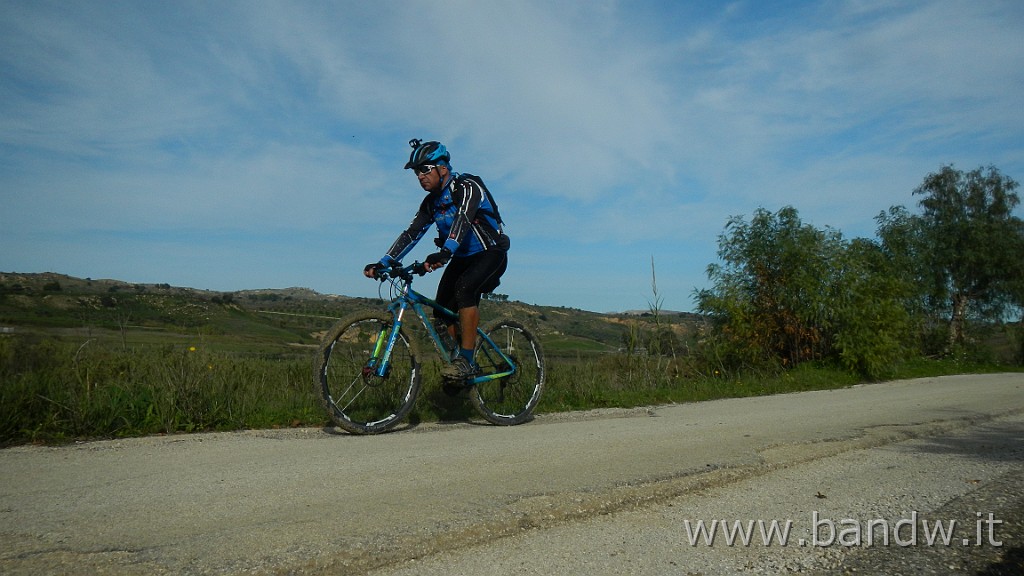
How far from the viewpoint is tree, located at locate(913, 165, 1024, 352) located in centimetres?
3884

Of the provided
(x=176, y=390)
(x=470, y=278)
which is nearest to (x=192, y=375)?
(x=176, y=390)

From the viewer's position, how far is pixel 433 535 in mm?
3008

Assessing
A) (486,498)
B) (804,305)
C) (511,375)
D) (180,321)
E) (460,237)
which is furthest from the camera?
(804,305)

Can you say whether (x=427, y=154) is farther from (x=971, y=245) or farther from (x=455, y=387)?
(x=971, y=245)

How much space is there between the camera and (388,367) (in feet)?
20.1

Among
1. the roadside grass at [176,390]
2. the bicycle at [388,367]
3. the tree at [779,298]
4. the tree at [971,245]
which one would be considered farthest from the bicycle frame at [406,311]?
the tree at [971,245]

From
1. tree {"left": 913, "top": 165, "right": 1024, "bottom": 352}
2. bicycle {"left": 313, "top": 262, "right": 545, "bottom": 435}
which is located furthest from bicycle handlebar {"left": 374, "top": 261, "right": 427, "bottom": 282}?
tree {"left": 913, "top": 165, "right": 1024, "bottom": 352}

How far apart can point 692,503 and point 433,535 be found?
1.53 m

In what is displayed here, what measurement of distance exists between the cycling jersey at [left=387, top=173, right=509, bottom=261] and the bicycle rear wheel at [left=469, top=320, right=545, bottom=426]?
0.99 m

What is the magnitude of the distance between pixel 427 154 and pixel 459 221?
68 cm

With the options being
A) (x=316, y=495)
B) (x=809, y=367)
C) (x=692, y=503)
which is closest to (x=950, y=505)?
(x=692, y=503)

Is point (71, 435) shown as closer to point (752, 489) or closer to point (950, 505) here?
point (752, 489)

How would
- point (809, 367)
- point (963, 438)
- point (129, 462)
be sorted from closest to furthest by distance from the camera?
point (129, 462), point (963, 438), point (809, 367)

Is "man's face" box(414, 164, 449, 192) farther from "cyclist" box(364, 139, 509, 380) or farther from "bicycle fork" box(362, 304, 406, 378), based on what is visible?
"bicycle fork" box(362, 304, 406, 378)
